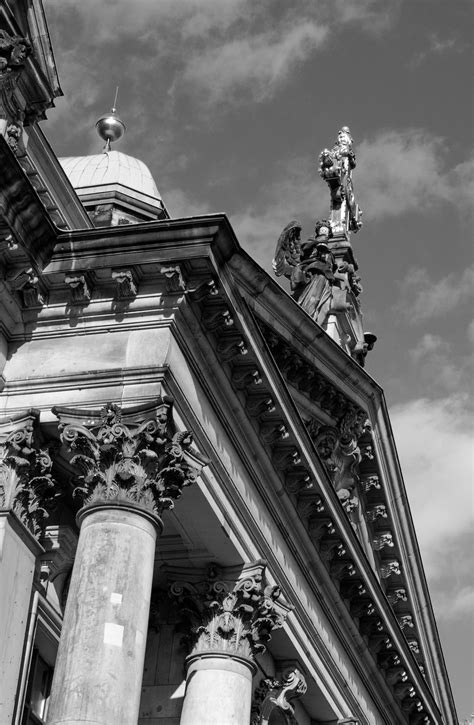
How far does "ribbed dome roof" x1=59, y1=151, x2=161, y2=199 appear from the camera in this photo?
119 ft

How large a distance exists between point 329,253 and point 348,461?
5791 mm

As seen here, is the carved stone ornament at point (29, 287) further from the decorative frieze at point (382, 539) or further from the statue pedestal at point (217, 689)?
the decorative frieze at point (382, 539)

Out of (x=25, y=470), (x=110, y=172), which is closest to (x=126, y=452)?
(x=25, y=470)

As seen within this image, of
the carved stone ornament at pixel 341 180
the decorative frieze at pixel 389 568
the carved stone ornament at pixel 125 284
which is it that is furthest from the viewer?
the carved stone ornament at pixel 341 180

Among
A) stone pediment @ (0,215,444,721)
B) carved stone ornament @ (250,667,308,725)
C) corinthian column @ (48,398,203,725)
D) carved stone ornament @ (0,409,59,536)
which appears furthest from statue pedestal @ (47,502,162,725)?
carved stone ornament @ (250,667,308,725)

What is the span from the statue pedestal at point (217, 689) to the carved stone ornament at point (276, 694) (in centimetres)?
270

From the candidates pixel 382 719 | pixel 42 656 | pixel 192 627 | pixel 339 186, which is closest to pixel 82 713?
pixel 42 656

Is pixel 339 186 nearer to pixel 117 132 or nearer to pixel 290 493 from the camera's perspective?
pixel 117 132

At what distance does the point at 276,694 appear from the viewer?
74.0 ft

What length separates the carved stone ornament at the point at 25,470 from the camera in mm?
15766

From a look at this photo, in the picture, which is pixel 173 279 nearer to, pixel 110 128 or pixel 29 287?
pixel 29 287

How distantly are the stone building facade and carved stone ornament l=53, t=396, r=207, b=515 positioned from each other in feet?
0.08

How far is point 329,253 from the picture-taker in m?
29.4

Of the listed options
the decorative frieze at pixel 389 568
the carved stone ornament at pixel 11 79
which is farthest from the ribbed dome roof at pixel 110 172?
the carved stone ornament at pixel 11 79
